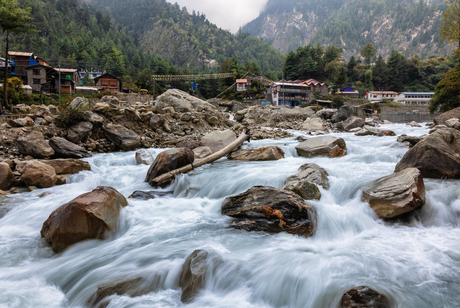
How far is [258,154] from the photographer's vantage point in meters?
12.4

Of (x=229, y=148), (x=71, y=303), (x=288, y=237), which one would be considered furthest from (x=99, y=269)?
(x=229, y=148)

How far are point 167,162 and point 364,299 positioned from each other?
7.63 meters

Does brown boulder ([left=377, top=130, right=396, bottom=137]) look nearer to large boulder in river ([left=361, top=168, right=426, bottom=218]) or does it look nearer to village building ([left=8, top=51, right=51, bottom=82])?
large boulder in river ([left=361, top=168, right=426, bottom=218])

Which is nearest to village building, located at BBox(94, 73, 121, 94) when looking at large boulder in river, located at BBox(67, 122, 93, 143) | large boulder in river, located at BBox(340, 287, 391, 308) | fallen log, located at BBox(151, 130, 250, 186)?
large boulder in river, located at BBox(67, 122, 93, 143)

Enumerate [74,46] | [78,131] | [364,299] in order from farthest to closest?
1. [74,46]
2. [78,131]
3. [364,299]

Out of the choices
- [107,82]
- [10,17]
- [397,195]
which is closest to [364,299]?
[397,195]

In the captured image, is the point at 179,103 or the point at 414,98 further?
the point at 414,98

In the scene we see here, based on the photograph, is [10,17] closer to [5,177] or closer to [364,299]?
[5,177]

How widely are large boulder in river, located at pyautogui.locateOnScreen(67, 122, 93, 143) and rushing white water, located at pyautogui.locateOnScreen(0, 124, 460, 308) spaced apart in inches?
254

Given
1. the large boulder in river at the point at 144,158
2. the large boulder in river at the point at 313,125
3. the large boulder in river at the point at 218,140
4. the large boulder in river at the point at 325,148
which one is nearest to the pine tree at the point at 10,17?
the large boulder in river at the point at 144,158

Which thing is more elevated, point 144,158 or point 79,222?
point 144,158

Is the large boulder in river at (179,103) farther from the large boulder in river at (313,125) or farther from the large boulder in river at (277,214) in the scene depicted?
the large boulder in river at (277,214)

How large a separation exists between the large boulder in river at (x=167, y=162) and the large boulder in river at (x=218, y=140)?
3361 mm

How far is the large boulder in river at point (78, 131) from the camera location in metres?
14.2
